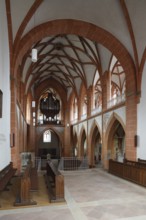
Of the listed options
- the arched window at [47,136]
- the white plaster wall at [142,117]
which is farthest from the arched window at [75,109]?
the white plaster wall at [142,117]

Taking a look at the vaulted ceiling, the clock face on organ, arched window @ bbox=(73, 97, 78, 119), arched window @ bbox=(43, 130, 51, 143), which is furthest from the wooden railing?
arched window @ bbox=(43, 130, 51, 143)

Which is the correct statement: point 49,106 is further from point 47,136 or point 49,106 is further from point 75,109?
point 47,136

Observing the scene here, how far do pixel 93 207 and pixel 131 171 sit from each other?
171 inches

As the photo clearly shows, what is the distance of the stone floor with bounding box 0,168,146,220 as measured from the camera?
5.25 meters

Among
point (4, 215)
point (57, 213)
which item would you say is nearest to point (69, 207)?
point (57, 213)

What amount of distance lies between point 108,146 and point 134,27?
8.20m

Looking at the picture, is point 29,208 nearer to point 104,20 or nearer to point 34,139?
point 104,20

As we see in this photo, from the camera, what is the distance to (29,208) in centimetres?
579

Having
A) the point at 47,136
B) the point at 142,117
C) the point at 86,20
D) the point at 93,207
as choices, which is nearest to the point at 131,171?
the point at 142,117

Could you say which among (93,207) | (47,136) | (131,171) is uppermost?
(47,136)

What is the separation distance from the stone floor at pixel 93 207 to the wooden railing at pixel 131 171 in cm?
64

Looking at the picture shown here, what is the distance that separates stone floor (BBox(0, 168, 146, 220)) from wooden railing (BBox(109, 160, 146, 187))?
2.11ft

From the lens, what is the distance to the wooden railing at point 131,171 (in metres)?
8.81

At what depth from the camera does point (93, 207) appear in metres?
5.97
